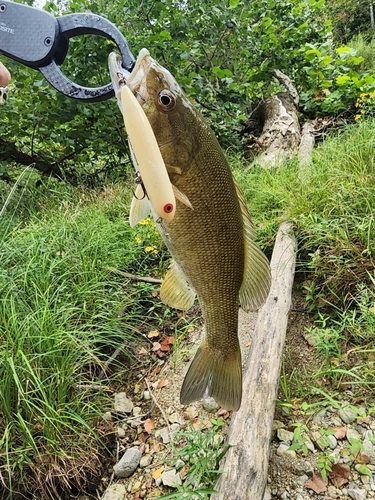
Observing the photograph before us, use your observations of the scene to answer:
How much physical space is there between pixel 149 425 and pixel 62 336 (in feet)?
2.35

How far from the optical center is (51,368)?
186 centimetres

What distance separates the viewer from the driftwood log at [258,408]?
1.43m

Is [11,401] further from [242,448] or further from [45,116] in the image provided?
[45,116]

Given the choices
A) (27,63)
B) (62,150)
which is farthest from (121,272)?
(62,150)

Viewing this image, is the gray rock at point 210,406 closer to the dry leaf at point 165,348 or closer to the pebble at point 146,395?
the pebble at point 146,395

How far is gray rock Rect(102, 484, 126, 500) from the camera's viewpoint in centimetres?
177

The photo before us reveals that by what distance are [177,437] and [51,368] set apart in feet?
2.46

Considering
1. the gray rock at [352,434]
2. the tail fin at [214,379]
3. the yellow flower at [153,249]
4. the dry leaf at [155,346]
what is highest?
the tail fin at [214,379]

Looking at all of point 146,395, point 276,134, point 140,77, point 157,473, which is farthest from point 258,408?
point 276,134

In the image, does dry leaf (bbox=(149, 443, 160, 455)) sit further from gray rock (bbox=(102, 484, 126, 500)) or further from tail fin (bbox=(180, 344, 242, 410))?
tail fin (bbox=(180, 344, 242, 410))

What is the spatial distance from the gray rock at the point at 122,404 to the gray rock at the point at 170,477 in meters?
0.47

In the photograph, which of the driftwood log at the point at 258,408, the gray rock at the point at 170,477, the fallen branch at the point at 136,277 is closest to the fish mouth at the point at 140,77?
the driftwood log at the point at 258,408

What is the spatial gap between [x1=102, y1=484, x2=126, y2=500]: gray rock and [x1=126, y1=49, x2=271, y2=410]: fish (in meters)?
0.97

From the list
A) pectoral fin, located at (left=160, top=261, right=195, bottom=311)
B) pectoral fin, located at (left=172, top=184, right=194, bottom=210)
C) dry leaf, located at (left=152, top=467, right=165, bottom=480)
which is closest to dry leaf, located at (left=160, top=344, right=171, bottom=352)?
dry leaf, located at (left=152, top=467, right=165, bottom=480)
